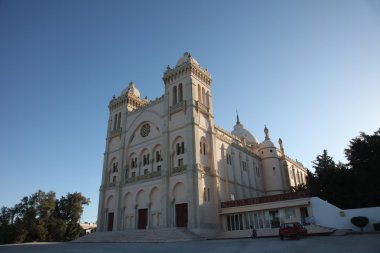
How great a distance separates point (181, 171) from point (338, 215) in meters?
17.6

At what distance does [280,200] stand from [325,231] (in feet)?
20.5

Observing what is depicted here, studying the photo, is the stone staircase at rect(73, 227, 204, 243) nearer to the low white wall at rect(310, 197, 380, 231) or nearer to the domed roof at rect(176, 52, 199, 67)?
the low white wall at rect(310, 197, 380, 231)

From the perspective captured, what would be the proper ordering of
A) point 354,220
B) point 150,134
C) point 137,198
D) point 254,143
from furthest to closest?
1. point 254,143
2. point 150,134
3. point 137,198
4. point 354,220

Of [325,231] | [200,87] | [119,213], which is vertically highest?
[200,87]

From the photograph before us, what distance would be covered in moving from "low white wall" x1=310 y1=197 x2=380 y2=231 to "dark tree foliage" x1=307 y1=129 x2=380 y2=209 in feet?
14.9

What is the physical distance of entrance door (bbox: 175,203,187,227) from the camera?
110 feet

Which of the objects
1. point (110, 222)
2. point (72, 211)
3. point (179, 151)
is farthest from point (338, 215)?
point (72, 211)

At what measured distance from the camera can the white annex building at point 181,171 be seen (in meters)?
33.0

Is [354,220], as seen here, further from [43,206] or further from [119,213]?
[43,206]

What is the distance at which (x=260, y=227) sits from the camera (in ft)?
106

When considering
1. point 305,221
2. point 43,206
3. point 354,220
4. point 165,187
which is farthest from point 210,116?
point 43,206

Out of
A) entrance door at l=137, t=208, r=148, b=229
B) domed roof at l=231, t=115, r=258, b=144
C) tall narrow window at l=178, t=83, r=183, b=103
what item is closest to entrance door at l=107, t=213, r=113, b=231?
entrance door at l=137, t=208, r=148, b=229

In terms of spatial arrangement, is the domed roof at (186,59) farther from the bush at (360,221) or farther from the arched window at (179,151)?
the bush at (360,221)

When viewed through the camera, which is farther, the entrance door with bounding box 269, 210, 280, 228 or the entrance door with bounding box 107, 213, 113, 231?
the entrance door with bounding box 107, 213, 113, 231
